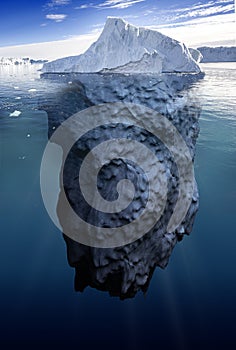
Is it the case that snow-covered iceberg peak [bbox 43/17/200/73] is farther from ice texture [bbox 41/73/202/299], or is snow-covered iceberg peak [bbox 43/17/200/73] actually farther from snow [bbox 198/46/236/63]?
snow [bbox 198/46/236/63]

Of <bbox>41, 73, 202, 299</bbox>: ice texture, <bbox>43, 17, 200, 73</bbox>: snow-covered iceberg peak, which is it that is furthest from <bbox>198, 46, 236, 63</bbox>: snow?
<bbox>41, 73, 202, 299</bbox>: ice texture

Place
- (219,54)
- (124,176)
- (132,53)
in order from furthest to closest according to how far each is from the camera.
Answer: (219,54), (132,53), (124,176)

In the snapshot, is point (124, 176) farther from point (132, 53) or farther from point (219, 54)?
point (219, 54)

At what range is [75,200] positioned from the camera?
6.42 metres

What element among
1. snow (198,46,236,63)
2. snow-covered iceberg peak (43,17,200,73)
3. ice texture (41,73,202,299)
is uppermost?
snow (198,46,236,63)

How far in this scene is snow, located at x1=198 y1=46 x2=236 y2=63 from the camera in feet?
127

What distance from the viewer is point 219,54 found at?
39875 mm

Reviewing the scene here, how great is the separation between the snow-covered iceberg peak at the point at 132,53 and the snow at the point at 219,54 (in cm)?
2354

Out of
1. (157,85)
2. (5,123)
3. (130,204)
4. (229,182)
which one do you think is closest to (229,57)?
(229,182)

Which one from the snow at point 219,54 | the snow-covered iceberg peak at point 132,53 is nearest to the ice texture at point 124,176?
the snow-covered iceberg peak at point 132,53

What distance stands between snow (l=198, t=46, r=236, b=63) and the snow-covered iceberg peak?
927 inches

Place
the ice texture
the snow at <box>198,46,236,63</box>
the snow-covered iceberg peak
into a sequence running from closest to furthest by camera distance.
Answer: the ice texture → the snow-covered iceberg peak → the snow at <box>198,46,236,63</box>

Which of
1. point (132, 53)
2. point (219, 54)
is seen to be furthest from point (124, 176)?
point (219, 54)

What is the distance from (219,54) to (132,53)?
26749 mm
